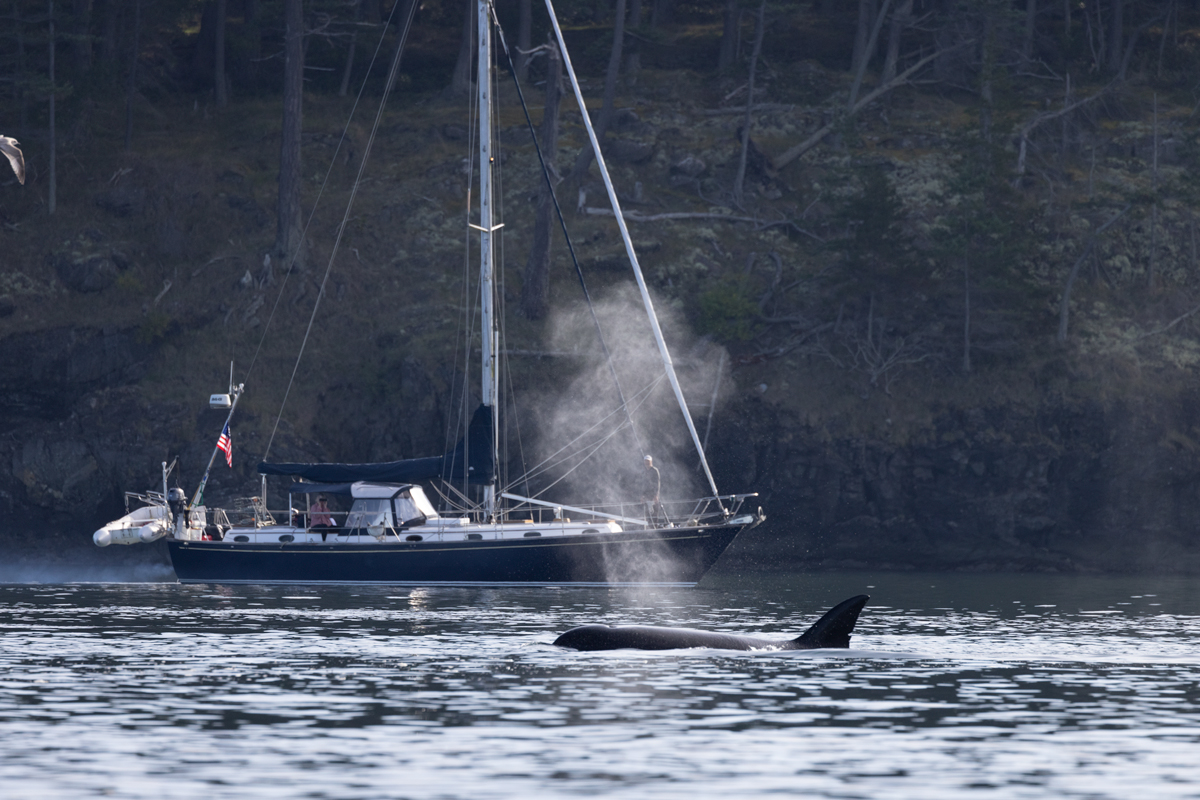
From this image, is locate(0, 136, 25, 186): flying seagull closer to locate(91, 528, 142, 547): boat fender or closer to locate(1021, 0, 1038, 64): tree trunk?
locate(91, 528, 142, 547): boat fender

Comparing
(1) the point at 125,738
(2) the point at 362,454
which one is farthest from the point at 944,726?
(2) the point at 362,454

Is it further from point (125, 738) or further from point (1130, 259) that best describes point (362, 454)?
point (125, 738)

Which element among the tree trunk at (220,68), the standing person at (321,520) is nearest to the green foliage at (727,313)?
the standing person at (321,520)

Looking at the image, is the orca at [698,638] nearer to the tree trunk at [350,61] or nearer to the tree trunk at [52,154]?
the tree trunk at [52,154]

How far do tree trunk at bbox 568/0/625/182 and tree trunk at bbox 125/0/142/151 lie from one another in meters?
19.7

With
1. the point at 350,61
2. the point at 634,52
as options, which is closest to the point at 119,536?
the point at 350,61

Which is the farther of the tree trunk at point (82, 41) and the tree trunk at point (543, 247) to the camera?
the tree trunk at point (82, 41)

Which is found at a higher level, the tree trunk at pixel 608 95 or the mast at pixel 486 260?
the tree trunk at pixel 608 95

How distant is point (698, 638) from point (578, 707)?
622 cm

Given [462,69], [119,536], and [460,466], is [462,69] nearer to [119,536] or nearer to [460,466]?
[460,466]

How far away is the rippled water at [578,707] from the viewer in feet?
49.0

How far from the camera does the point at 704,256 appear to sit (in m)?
61.6

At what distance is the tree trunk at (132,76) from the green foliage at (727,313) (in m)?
27.9

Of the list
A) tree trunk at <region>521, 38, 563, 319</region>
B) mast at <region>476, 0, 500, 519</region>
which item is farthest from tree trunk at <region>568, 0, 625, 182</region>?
mast at <region>476, 0, 500, 519</region>
